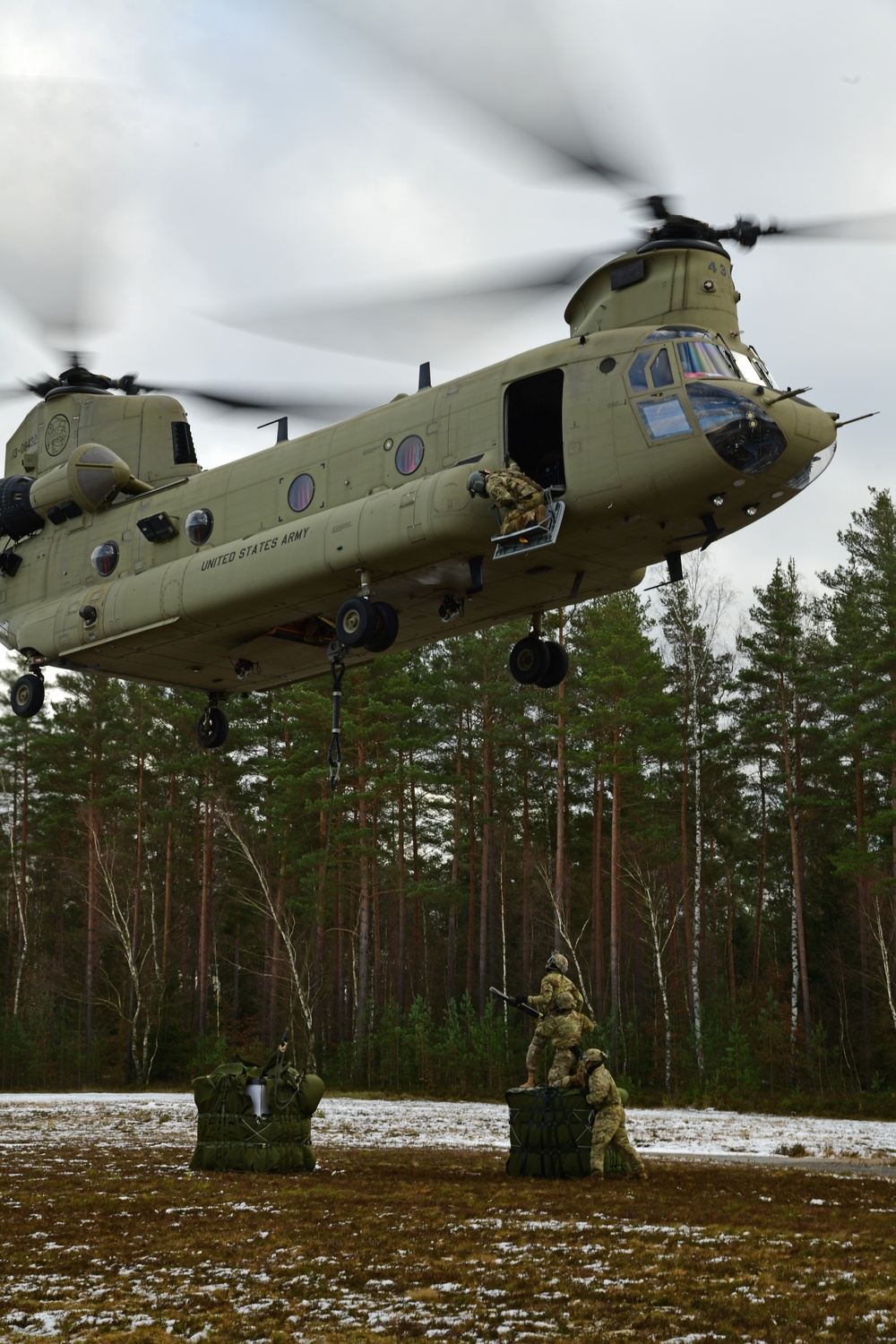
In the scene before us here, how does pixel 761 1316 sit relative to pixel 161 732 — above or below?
below

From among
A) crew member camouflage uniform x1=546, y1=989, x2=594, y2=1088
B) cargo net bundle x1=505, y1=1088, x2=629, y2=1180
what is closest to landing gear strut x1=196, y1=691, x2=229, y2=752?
crew member camouflage uniform x1=546, y1=989, x2=594, y2=1088

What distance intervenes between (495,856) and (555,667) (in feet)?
120

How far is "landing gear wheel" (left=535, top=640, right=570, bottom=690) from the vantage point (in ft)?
55.8

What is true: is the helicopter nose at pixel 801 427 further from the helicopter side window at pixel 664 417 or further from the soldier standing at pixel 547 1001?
the soldier standing at pixel 547 1001

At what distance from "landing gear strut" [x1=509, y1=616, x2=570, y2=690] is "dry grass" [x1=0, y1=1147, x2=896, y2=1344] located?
20.5ft

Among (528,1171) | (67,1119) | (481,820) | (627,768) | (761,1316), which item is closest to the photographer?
(761,1316)

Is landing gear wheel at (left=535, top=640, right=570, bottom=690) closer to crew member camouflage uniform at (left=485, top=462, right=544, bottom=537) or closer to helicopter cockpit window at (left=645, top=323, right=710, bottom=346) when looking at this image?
crew member camouflage uniform at (left=485, top=462, right=544, bottom=537)

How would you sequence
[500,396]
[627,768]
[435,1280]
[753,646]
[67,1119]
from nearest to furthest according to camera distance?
1. [435,1280]
2. [500,396]
3. [67,1119]
4. [627,768]
5. [753,646]

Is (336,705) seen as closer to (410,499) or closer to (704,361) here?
(410,499)

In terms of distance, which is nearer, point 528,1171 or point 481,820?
point 528,1171

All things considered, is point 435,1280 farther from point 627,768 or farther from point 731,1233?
point 627,768

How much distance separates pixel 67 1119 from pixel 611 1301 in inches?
680

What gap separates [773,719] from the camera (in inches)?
1538

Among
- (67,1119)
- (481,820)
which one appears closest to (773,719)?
(481,820)
